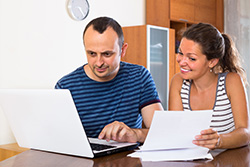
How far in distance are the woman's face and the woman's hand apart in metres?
0.51

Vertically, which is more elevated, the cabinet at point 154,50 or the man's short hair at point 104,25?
the man's short hair at point 104,25

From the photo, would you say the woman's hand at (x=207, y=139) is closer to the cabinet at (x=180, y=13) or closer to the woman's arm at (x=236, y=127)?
the woman's arm at (x=236, y=127)

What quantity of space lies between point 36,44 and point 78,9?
645 millimetres

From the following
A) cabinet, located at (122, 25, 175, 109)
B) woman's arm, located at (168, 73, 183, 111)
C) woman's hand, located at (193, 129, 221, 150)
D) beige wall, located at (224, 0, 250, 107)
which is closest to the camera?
woman's hand, located at (193, 129, 221, 150)

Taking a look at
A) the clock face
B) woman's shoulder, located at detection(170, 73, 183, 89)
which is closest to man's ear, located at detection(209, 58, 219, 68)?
woman's shoulder, located at detection(170, 73, 183, 89)

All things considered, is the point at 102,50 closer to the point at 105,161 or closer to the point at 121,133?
the point at 121,133

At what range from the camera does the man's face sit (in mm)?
1541

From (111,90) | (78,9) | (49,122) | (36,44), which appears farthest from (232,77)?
(78,9)

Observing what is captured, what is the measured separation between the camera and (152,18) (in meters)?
4.44

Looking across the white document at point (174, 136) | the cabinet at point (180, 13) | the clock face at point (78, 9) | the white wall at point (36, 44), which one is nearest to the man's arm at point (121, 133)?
the white document at point (174, 136)

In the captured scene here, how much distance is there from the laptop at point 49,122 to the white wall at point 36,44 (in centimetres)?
175

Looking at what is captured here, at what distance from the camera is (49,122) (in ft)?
3.81

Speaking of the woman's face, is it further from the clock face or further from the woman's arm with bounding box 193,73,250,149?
the clock face

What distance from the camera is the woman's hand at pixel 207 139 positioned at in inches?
47.8
